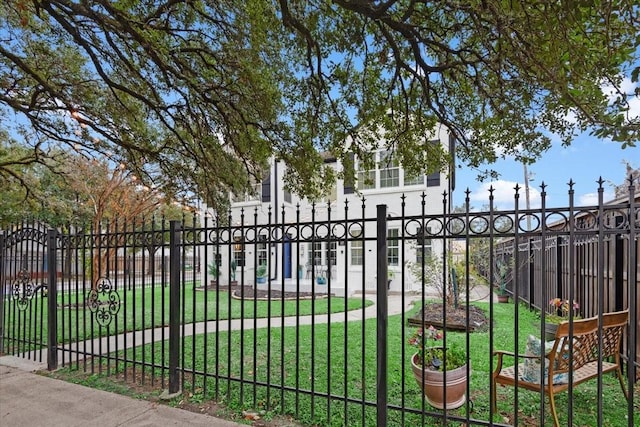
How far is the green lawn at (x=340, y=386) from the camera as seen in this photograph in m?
3.62

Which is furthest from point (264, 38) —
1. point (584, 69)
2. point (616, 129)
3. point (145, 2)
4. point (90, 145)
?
point (90, 145)

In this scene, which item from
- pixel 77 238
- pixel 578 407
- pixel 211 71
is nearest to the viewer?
pixel 578 407

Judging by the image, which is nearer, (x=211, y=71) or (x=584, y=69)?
(x=584, y=69)

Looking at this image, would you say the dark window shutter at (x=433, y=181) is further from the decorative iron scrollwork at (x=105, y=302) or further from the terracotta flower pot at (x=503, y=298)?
the decorative iron scrollwork at (x=105, y=302)

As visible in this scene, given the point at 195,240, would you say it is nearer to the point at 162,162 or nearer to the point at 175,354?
the point at 175,354

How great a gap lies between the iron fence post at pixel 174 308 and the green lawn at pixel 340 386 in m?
0.25

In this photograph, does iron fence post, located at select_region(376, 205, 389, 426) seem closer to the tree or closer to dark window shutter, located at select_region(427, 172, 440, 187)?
the tree

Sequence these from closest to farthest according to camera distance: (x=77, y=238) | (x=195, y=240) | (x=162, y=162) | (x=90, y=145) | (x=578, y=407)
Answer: (x=578, y=407)
(x=195, y=240)
(x=77, y=238)
(x=162, y=162)
(x=90, y=145)

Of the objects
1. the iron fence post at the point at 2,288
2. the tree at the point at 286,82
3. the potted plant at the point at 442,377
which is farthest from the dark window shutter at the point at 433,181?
the iron fence post at the point at 2,288

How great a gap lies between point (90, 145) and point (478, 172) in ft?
29.6

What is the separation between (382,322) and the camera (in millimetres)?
3383

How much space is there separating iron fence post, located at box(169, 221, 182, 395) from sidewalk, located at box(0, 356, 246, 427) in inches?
13.6

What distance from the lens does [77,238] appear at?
17.2 ft

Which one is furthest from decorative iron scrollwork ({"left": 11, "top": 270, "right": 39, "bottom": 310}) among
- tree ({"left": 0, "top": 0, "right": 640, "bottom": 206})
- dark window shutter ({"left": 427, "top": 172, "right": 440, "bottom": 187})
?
dark window shutter ({"left": 427, "top": 172, "right": 440, "bottom": 187})
